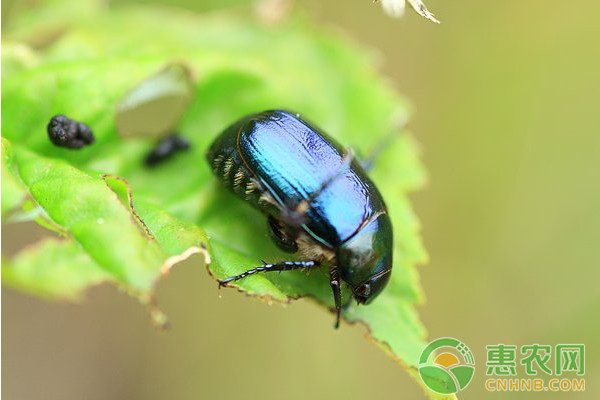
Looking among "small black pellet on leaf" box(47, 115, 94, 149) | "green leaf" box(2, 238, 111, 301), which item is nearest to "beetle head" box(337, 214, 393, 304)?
"green leaf" box(2, 238, 111, 301)

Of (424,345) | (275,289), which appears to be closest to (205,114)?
(275,289)

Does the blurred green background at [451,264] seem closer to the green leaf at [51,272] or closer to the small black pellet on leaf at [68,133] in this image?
the green leaf at [51,272]

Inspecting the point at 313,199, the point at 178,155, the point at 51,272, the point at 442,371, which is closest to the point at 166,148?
the point at 178,155

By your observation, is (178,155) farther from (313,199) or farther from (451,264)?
(451,264)

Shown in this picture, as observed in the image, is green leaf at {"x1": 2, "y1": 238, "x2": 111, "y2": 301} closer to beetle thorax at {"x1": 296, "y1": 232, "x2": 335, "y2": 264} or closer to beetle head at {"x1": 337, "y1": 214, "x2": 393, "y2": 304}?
beetle thorax at {"x1": 296, "y1": 232, "x2": 335, "y2": 264}

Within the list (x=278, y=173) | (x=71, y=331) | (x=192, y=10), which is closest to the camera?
(x=278, y=173)

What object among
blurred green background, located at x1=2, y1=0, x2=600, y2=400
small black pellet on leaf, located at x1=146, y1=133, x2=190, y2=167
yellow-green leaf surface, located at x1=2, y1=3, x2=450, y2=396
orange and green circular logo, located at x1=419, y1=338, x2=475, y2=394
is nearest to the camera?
yellow-green leaf surface, located at x1=2, y1=3, x2=450, y2=396

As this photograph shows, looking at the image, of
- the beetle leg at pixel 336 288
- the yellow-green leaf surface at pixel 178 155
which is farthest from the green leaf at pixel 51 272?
the beetle leg at pixel 336 288

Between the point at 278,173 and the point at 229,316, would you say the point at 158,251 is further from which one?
the point at 229,316
